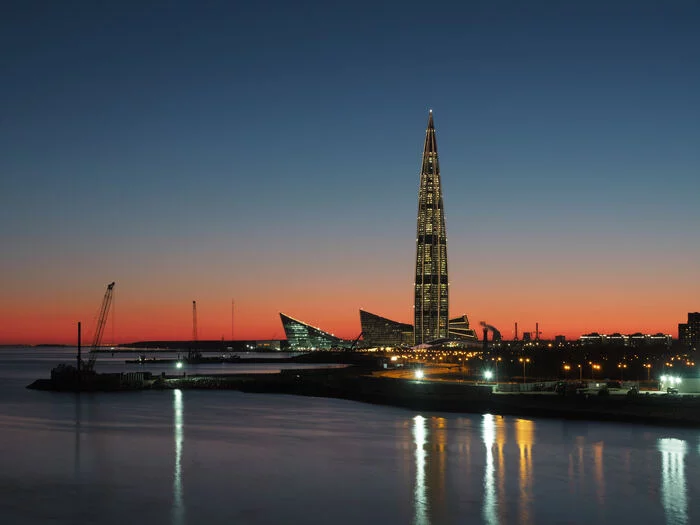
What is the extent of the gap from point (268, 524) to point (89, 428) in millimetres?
32744

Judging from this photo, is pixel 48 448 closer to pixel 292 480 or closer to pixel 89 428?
pixel 89 428

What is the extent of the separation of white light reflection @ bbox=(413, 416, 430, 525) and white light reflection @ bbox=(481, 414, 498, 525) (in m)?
2.16

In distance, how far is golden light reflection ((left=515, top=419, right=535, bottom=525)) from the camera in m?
30.6

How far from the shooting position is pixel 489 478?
37.3 m

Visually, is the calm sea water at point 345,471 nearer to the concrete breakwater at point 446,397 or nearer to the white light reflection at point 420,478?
the white light reflection at point 420,478

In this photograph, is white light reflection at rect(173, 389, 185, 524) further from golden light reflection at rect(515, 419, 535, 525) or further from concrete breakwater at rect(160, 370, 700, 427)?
concrete breakwater at rect(160, 370, 700, 427)

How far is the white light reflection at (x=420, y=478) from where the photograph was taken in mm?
29970

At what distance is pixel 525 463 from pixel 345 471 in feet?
28.0

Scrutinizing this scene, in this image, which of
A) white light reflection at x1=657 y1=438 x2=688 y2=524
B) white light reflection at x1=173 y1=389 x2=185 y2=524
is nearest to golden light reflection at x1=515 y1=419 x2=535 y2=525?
white light reflection at x1=657 y1=438 x2=688 y2=524

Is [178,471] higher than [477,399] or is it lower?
lower

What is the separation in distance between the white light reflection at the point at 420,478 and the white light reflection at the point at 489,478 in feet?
7.10

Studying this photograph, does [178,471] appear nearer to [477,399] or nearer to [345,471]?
[345,471]

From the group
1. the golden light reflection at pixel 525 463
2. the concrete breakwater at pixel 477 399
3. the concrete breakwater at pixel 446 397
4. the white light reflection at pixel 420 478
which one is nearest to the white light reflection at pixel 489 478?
the golden light reflection at pixel 525 463

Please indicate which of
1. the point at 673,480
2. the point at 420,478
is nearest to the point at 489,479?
the point at 420,478
